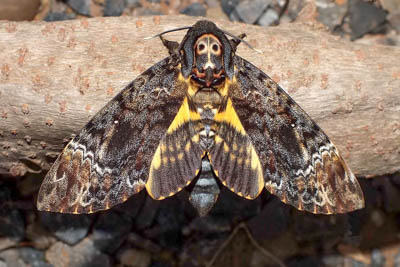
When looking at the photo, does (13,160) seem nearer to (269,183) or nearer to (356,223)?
(269,183)

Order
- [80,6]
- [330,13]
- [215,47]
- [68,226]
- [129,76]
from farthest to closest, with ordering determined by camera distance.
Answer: [330,13], [80,6], [68,226], [129,76], [215,47]

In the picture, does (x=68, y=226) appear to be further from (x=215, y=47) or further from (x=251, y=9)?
(x=251, y=9)

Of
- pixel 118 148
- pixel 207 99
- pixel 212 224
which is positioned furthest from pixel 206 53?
pixel 212 224

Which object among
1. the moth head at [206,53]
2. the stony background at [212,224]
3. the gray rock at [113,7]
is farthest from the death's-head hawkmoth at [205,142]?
the gray rock at [113,7]

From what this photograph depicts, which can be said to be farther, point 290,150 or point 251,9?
point 251,9

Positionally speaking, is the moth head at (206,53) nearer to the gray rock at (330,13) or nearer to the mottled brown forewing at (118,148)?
the mottled brown forewing at (118,148)

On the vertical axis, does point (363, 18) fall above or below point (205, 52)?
above

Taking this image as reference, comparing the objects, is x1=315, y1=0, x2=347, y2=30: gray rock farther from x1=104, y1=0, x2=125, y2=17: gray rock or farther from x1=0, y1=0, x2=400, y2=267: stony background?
x1=104, y1=0, x2=125, y2=17: gray rock
